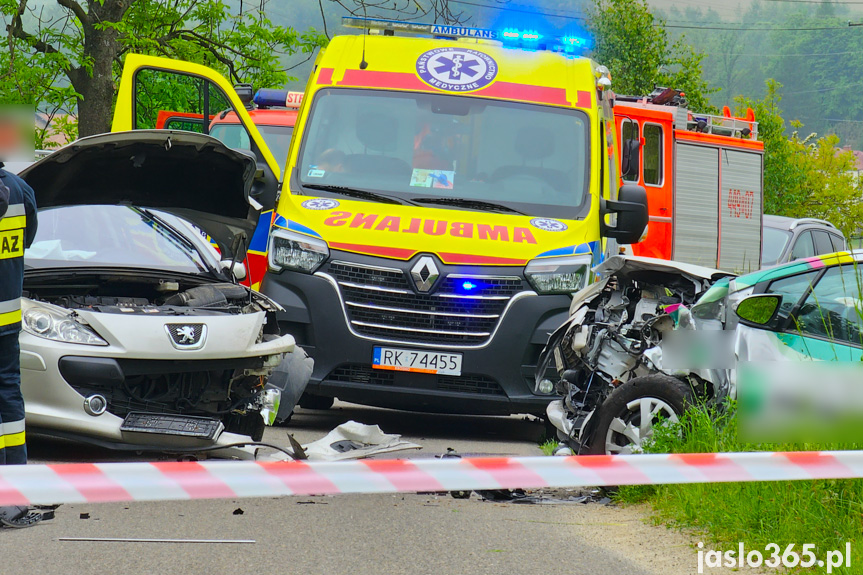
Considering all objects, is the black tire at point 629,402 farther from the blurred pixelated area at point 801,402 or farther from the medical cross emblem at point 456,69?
the medical cross emblem at point 456,69

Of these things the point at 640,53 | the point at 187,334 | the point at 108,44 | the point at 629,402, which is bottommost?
the point at 629,402

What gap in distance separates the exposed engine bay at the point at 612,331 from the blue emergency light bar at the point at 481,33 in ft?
10.4

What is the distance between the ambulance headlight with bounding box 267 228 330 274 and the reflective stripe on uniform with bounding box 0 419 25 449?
3.18 m

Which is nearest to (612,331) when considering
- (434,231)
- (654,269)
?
(654,269)

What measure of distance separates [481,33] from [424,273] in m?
2.80

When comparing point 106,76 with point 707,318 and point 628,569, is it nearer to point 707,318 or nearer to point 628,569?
point 707,318

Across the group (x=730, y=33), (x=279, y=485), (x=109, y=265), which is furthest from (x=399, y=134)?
(x=730, y=33)

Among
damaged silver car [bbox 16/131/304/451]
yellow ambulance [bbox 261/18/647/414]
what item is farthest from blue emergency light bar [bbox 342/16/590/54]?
damaged silver car [bbox 16/131/304/451]

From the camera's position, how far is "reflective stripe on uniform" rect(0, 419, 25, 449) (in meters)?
5.50

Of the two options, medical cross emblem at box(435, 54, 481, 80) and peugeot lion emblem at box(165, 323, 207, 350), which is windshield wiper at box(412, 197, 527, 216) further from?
peugeot lion emblem at box(165, 323, 207, 350)

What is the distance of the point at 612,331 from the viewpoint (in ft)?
23.5

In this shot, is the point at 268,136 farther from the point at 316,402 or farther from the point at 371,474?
the point at 371,474

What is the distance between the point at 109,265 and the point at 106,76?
11365 mm

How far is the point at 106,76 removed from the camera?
18.4 meters
